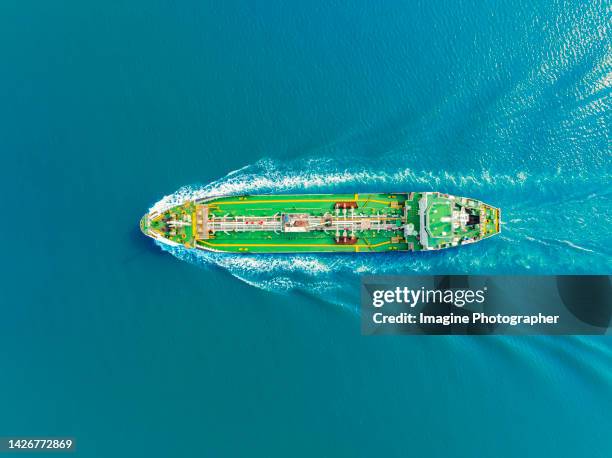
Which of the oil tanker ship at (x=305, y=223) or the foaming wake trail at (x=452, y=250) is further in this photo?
the oil tanker ship at (x=305, y=223)

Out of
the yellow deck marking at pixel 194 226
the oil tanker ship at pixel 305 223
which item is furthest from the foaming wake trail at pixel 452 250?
the yellow deck marking at pixel 194 226

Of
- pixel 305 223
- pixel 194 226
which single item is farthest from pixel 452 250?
pixel 194 226

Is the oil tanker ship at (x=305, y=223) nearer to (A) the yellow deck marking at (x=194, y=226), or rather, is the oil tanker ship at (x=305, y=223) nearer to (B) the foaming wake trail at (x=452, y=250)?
(A) the yellow deck marking at (x=194, y=226)

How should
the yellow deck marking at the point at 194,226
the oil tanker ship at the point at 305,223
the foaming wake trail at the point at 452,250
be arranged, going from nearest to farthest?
the foaming wake trail at the point at 452,250, the oil tanker ship at the point at 305,223, the yellow deck marking at the point at 194,226

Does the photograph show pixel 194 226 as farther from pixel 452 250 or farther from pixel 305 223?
pixel 452 250

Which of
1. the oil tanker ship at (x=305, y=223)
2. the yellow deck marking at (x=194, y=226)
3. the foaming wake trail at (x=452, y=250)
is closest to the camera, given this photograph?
the foaming wake trail at (x=452, y=250)

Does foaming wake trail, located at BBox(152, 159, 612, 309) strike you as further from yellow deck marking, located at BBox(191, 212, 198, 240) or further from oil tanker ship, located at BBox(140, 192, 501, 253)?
yellow deck marking, located at BBox(191, 212, 198, 240)

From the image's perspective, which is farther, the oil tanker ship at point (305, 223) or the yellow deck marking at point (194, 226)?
the yellow deck marking at point (194, 226)
